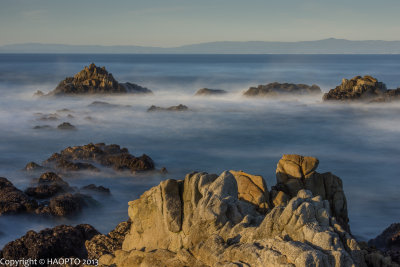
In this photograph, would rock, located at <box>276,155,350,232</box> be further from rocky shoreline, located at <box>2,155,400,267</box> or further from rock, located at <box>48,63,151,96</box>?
rock, located at <box>48,63,151,96</box>

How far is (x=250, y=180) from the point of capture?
32.4 ft

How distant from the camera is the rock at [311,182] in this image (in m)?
10.7

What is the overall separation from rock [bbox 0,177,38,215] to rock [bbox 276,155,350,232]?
673cm


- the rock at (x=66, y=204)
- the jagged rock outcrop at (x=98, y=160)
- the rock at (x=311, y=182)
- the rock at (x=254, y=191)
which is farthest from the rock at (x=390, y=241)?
the jagged rock outcrop at (x=98, y=160)

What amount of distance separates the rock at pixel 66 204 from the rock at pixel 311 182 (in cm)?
571

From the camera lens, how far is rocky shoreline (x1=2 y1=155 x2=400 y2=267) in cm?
621

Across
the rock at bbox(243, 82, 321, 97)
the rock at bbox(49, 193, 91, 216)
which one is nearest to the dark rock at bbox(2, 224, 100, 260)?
the rock at bbox(49, 193, 91, 216)

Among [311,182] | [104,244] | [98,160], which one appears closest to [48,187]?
[98,160]

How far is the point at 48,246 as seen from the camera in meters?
9.52

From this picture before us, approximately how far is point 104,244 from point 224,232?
337 centimetres

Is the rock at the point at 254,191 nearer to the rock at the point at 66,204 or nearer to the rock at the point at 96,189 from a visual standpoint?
the rock at the point at 66,204

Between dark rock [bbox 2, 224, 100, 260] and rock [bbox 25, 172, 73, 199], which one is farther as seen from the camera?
rock [bbox 25, 172, 73, 199]

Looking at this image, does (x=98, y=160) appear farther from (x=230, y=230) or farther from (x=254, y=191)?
(x=230, y=230)

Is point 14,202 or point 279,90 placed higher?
point 279,90
